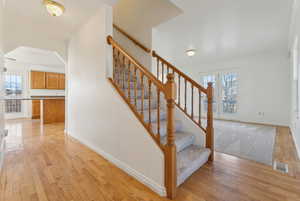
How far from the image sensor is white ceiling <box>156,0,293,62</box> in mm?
2317

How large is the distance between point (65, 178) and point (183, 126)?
6.23 ft

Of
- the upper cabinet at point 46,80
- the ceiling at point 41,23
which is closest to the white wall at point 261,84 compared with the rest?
the ceiling at point 41,23

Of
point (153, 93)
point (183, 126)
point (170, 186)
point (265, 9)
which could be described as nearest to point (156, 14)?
point (153, 93)

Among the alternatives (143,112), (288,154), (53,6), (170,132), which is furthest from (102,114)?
(288,154)

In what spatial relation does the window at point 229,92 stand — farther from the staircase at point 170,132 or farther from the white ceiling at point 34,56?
the white ceiling at point 34,56

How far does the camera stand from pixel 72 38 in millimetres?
3314

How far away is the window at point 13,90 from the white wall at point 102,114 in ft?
15.1

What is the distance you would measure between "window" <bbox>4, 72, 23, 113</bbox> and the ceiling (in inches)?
166

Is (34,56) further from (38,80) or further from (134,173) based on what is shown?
(134,173)

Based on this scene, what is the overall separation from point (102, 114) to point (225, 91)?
5487 millimetres

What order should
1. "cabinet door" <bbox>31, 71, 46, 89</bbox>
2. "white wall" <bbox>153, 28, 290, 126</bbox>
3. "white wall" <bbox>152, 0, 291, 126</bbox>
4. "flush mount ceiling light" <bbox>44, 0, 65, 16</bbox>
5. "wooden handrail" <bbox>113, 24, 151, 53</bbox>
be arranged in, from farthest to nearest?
"cabinet door" <bbox>31, 71, 46, 89</bbox>
"white wall" <bbox>153, 28, 290, 126</bbox>
"wooden handrail" <bbox>113, 24, 151, 53</bbox>
"white wall" <bbox>152, 0, 291, 126</bbox>
"flush mount ceiling light" <bbox>44, 0, 65, 16</bbox>

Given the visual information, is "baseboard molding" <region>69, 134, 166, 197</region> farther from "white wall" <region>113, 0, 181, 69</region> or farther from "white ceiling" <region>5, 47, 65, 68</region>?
"white ceiling" <region>5, 47, 65, 68</region>

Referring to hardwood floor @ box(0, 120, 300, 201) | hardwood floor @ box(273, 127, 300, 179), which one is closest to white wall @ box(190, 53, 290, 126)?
hardwood floor @ box(273, 127, 300, 179)

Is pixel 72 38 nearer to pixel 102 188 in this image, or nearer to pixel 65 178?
pixel 65 178
